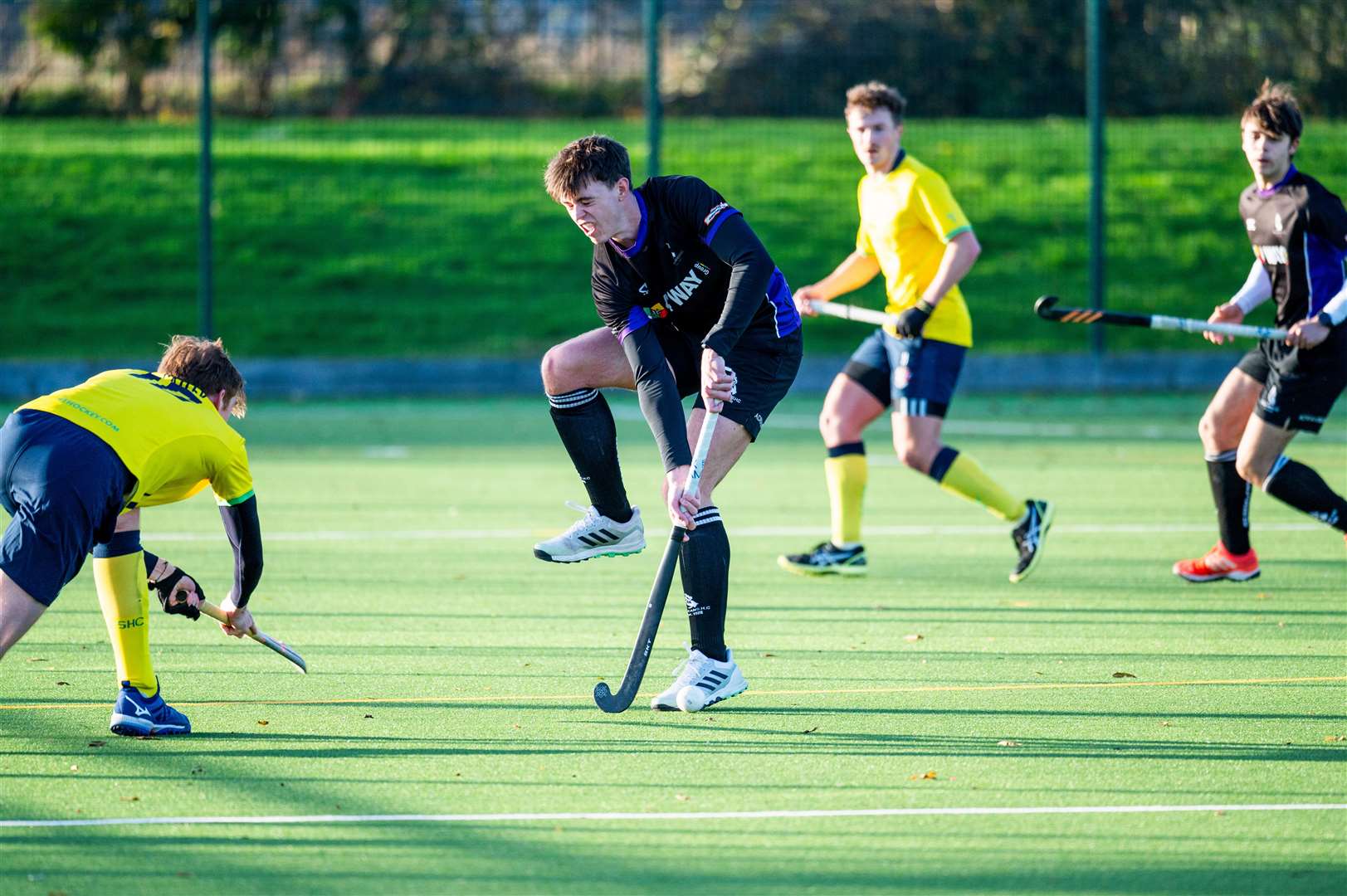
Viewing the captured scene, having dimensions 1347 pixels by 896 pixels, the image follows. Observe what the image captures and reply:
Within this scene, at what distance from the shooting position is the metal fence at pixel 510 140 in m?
14.9

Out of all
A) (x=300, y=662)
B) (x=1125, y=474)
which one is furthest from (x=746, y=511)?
(x=300, y=662)

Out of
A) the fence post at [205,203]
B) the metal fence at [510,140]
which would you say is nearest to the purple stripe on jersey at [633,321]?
the fence post at [205,203]

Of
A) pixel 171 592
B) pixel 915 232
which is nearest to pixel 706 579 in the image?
pixel 171 592

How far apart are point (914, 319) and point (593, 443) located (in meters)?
1.87

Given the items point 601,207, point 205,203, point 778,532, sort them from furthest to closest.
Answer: point 205,203, point 778,532, point 601,207

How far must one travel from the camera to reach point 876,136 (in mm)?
A: 7297

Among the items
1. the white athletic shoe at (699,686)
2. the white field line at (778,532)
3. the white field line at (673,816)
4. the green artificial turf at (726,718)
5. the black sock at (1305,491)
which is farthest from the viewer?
the white field line at (778,532)

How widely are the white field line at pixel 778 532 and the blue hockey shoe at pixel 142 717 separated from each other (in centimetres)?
344

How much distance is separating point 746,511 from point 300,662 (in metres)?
4.12

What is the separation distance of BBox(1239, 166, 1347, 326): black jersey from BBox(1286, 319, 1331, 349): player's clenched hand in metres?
0.19

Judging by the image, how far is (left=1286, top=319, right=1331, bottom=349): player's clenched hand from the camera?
647 cm

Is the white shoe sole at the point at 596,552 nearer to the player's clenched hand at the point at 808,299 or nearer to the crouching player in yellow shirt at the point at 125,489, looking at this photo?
the crouching player in yellow shirt at the point at 125,489

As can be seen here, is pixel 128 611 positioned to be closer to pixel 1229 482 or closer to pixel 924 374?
pixel 924 374

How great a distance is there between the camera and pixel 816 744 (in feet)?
15.6
